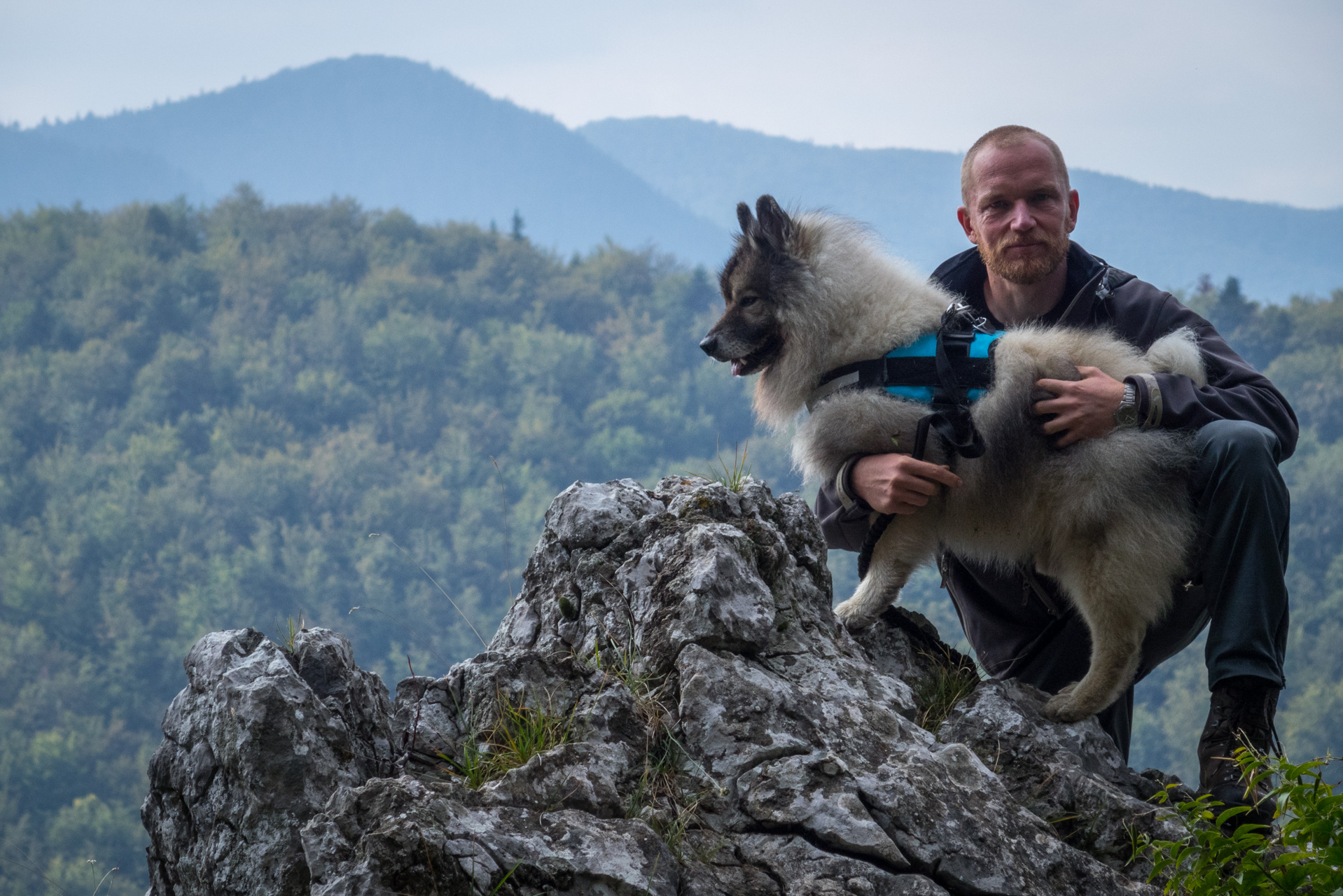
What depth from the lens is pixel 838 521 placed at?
3.88m

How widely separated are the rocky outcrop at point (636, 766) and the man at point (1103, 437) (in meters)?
0.53

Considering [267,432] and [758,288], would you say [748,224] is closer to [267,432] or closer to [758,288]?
[758,288]

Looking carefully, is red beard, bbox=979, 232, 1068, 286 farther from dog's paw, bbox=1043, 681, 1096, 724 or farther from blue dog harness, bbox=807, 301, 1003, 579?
dog's paw, bbox=1043, 681, 1096, 724

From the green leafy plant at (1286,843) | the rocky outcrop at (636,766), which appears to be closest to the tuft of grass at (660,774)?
the rocky outcrop at (636,766)

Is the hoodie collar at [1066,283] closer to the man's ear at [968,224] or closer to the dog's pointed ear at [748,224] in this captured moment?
the man's ear at [968,224]

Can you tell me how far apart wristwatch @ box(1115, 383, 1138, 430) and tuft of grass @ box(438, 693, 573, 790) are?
210 cm

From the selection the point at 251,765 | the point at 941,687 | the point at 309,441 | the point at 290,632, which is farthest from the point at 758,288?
the point at 309,441

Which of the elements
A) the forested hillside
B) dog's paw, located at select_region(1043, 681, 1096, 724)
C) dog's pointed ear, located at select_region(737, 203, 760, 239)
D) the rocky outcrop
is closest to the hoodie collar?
dog's pointed ear, located at select_region(737, 203, 760, 239)

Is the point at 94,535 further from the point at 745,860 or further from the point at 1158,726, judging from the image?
the point at 745,860

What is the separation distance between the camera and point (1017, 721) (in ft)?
10.8

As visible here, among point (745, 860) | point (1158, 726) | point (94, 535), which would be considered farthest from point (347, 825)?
point (94, 535)

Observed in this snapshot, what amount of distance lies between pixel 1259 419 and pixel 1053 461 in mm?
727

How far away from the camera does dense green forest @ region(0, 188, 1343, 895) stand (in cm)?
4628

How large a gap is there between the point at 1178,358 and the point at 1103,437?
486mm
